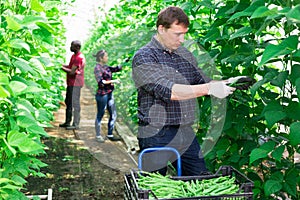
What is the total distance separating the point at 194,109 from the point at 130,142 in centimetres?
401

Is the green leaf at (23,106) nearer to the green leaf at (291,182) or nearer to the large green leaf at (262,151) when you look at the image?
the large green leaf at (262,151)

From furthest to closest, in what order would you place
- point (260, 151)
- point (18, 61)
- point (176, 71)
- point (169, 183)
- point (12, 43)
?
point (176, 71) < point (260, 151) < point (169, 183) < point (18, 61) < point (12, 43)

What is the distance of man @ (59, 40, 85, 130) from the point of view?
8.32 m

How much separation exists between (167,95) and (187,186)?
82 centimetres

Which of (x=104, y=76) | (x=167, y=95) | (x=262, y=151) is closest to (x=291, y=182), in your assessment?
(x=262, y=151)

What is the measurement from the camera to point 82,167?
602 centimetres

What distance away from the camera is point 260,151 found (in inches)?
107

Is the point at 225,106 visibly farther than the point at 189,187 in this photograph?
Yes

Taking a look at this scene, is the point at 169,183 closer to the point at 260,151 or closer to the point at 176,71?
the point at 260,151

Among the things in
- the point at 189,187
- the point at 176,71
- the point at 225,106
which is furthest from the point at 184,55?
the point at 189,187

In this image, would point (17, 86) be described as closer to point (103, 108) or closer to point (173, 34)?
point (173, 34)

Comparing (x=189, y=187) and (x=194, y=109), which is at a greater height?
(x=194, y=109)

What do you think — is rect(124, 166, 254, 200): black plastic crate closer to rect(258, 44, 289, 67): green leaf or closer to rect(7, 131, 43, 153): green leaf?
rect(7, 131, 43, 153): green leaf

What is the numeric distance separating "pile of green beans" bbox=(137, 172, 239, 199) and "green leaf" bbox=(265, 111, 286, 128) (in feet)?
1.28
